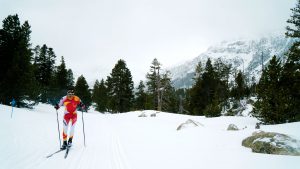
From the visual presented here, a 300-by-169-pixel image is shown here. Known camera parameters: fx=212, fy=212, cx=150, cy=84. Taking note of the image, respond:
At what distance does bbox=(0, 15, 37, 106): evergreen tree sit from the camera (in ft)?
72.3

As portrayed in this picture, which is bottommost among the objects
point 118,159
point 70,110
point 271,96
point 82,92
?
point 118,159

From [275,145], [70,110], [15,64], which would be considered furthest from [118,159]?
[15,64]

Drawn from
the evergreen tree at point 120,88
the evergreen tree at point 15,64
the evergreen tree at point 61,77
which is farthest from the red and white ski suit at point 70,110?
the evergreen tree at point 61,77

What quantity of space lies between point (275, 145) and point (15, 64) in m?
24.0

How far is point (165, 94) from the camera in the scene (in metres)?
48.9

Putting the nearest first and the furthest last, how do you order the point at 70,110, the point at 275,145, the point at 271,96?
1. the point at 275,145
2. the point at 70,110
3. the point at 271,96

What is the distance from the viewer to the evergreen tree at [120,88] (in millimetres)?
49688

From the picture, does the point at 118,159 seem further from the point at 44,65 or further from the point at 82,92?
the point at 82,92

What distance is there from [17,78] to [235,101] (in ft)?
148

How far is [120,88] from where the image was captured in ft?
163

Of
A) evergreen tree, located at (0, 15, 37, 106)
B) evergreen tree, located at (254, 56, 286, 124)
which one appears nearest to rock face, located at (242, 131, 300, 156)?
evergreen tree, located at (254, 56, 286, 124)

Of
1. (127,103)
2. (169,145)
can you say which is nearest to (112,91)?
(127,103)

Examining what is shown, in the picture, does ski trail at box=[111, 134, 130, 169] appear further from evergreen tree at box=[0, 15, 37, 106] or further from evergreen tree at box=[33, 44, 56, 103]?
evergreen tree at box=[33, 44, 56, 103]

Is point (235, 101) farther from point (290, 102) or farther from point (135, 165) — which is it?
point (135, 165)
